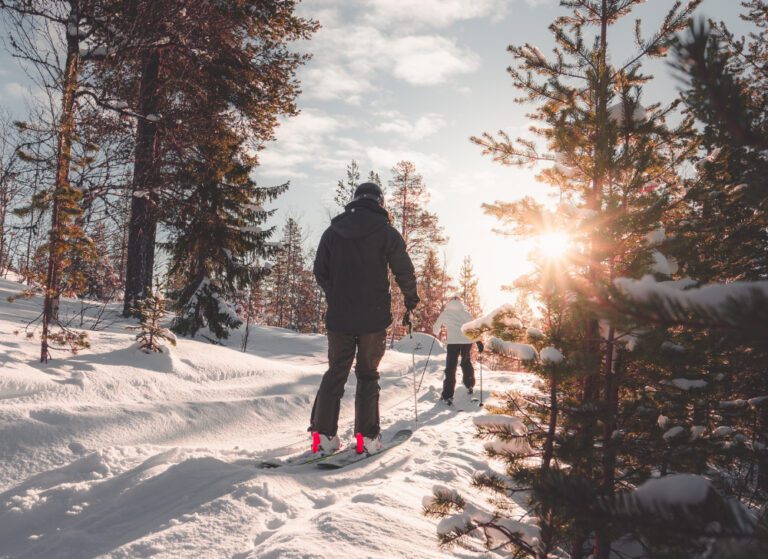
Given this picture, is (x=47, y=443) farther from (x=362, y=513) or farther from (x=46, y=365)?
(x=362, y=513)

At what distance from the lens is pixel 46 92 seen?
6.31 m

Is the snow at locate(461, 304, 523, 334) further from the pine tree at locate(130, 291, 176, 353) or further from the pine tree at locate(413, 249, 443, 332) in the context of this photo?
the pine tree at locate(413, 249, 443, 332)

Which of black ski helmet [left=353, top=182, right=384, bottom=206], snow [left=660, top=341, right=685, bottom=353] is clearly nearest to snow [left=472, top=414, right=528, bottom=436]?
snow [left=660, top=341, right=685, bottom=353]

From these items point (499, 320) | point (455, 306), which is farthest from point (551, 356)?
point (455, 306)

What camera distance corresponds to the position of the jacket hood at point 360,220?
4.17 m

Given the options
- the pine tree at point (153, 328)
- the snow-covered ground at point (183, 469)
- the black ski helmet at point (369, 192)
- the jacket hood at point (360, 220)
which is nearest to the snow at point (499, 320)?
the snow-covered ground at point (183, 469)

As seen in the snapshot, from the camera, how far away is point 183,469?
3.03m

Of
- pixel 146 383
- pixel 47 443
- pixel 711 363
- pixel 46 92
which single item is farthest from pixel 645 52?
pixel 46 92

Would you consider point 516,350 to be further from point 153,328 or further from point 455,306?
point 455,306

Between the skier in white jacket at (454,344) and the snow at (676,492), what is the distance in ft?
21.6

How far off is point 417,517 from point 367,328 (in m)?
1.86

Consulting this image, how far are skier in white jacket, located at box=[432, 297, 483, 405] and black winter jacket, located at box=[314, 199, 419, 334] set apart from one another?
3.54m

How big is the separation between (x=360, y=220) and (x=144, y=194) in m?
8.01

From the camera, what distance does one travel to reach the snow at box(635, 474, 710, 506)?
894 millimetres
